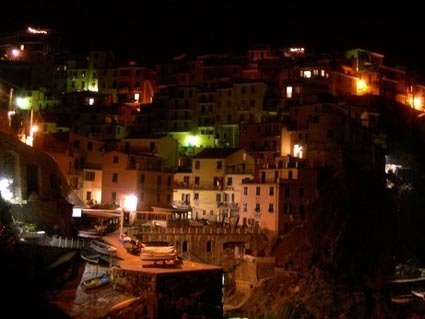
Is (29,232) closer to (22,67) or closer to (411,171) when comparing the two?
(411,171)

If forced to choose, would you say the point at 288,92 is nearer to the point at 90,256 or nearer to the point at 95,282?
the point at 90,256

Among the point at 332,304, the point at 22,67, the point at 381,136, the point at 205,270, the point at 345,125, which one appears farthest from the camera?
the point at 22,67

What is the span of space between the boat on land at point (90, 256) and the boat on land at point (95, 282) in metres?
2.03

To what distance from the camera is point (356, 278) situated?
168 feet

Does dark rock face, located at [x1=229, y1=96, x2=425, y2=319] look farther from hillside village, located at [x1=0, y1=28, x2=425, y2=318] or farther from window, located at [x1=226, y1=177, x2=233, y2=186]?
window, located at [x1=226, y1=177, x2=233, y2=186]

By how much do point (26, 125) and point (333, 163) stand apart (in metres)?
33.3

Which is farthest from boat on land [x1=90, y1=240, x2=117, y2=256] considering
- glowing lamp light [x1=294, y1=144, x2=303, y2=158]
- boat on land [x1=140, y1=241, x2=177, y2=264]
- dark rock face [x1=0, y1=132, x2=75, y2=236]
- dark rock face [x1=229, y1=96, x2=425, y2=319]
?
glowing lamp light [x1=294, y1=144, x2=303, y2=158]

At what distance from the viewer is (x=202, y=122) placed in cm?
8112

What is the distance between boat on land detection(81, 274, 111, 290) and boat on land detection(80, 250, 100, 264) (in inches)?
79.9

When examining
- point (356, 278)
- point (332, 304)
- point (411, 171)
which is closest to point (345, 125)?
point (411, 171)

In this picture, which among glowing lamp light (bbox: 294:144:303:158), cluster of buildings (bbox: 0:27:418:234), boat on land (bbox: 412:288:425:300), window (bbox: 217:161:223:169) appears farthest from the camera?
window (bbox: 217:161:223:169)

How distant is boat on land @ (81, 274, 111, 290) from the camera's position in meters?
31.1

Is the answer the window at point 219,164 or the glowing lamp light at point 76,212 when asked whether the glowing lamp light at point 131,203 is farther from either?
the window at point 219,164

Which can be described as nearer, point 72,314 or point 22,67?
point 72,314
